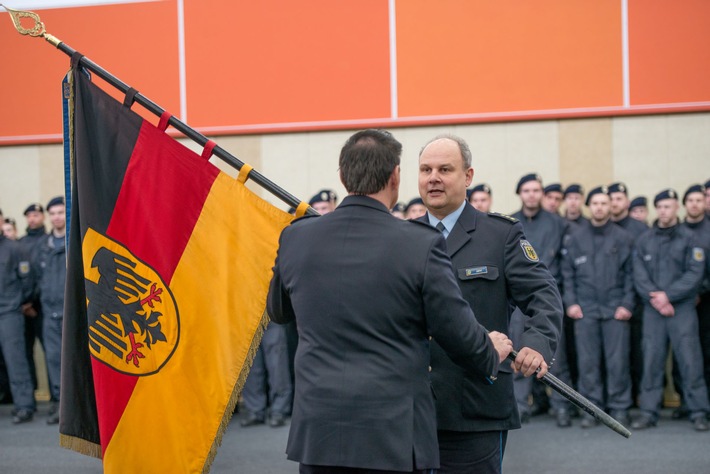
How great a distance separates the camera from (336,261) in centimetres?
222

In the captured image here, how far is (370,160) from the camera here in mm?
2250

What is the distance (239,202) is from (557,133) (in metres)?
5.35

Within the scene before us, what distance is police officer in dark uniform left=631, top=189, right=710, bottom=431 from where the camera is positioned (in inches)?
256

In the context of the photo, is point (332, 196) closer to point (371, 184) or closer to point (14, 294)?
point (14, 294)

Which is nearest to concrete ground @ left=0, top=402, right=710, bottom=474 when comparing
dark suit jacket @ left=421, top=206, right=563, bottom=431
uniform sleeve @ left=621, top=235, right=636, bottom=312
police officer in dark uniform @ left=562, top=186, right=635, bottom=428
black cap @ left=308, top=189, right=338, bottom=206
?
police officer in dark uniform @ left=562, top=186, right=635, bottom=428

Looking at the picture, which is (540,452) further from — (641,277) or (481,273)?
(481,273)

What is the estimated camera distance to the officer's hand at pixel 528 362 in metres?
2.52

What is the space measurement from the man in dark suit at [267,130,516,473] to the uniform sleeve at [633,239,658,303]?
185 inches

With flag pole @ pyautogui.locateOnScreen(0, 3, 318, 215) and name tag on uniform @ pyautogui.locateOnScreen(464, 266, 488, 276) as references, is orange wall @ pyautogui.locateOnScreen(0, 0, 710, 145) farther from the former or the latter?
name tag on uniform @ pyautogui.locateOnScreen(464, 266, 488, 276)

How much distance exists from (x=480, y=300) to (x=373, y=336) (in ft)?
1.94

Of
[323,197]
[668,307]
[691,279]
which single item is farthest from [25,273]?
[691,279]

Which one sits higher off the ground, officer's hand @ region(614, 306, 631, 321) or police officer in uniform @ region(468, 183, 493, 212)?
police officer in uniform @ region(468, 183, 493, 212)

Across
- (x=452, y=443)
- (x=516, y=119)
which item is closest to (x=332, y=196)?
(x=516, y=119)

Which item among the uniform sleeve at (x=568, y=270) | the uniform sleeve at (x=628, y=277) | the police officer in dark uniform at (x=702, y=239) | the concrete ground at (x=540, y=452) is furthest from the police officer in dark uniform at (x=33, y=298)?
the police officer in dark uniform at (x=702, y=239)
